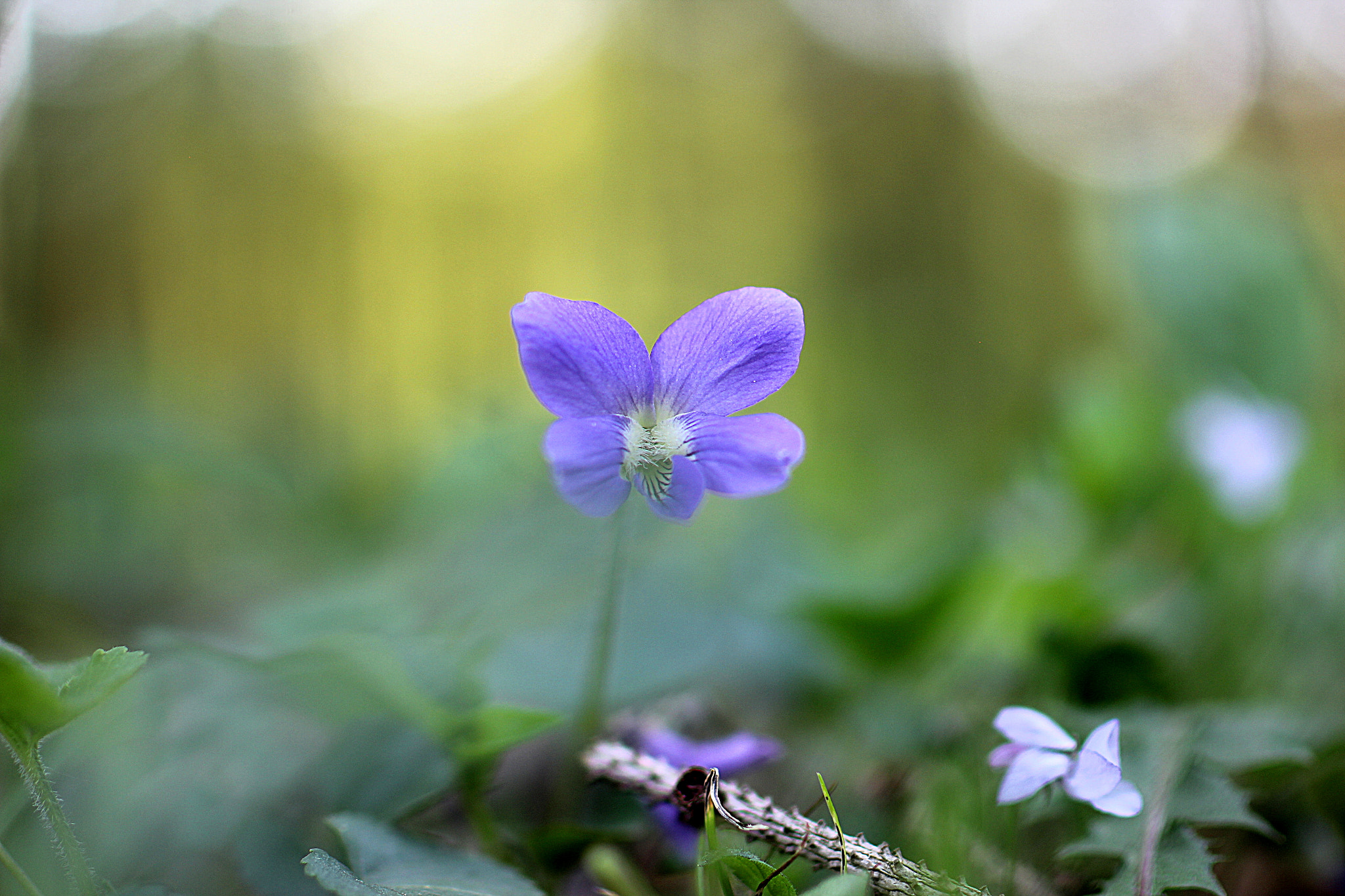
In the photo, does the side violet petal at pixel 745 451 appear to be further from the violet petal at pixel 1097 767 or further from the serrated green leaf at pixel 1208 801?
the serrated green leaf at pixel 1208 801

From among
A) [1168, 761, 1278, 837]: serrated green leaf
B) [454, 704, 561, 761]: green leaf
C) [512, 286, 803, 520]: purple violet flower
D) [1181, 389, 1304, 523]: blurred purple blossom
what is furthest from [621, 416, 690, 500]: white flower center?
[1181, 389, 1304, 523]: blurred purple blossom

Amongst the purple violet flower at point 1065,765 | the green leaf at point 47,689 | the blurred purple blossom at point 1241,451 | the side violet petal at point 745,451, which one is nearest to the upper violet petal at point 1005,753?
the purple violet flower at point 1065,765

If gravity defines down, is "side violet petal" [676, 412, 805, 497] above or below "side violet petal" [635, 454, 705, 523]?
above

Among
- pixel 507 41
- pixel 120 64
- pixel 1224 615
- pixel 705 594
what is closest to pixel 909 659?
pixel 705 594

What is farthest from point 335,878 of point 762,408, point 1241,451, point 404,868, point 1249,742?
point 762,408

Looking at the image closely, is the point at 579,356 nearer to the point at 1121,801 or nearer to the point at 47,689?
the point at 47,689

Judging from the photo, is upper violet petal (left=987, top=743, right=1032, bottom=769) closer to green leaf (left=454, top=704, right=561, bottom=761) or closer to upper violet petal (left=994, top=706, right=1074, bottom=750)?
upper violet petal (left=994, top=706, right=1074, bottom=750)
